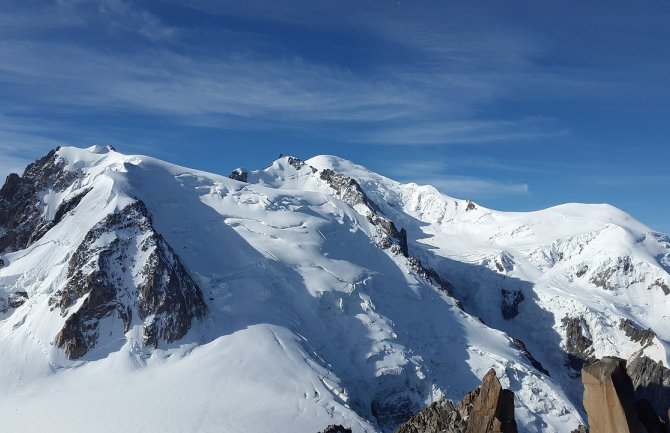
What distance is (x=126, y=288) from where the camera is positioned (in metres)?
79.2

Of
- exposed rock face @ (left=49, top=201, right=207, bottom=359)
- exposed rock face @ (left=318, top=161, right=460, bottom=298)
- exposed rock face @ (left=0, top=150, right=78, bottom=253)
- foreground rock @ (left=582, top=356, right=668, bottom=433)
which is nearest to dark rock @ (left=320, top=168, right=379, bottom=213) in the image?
exposed rock face @ (left=318, top=161, right=460, bottom=298)

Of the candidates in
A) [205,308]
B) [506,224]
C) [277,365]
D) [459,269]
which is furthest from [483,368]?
[506,224]

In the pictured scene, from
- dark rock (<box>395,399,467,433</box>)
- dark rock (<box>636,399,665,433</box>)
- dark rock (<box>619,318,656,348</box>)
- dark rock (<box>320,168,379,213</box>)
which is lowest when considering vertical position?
dark rock (<box>619,318,656,348</box>)

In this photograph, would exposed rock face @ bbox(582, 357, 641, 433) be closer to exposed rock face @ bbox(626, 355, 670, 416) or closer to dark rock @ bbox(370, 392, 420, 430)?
dark rock @ bbox(370, 392, 420, 430)

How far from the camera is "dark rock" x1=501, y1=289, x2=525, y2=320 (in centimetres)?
12356

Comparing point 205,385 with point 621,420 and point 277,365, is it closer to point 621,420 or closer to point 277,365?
point 277,365

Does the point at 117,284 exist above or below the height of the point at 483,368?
above

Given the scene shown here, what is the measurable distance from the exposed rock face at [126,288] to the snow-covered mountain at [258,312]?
20cm

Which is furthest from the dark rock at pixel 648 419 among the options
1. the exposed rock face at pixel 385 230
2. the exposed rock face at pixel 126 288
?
the exposed rock face at pixel 385 230

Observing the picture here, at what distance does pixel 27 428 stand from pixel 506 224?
12202cm

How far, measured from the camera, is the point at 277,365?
73.6 metres

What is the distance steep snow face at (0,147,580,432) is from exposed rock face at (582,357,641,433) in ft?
181

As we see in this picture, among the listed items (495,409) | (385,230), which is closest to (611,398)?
(495,409)

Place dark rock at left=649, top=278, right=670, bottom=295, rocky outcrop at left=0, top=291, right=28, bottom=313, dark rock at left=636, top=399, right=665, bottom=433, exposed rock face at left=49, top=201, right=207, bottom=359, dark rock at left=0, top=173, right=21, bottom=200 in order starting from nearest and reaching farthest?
dark rock at left=636, top=399, right=665, bottom=433 → exposed rock face at left=49, top=201, right=207, bottom=359 → rocky outcrop at left=0, top=291, right=28, bottom=313 → dark rock at left=0, top=173, right=21, bottom=200 → dark rock at left=649, top=278, right=670, bottom=295
